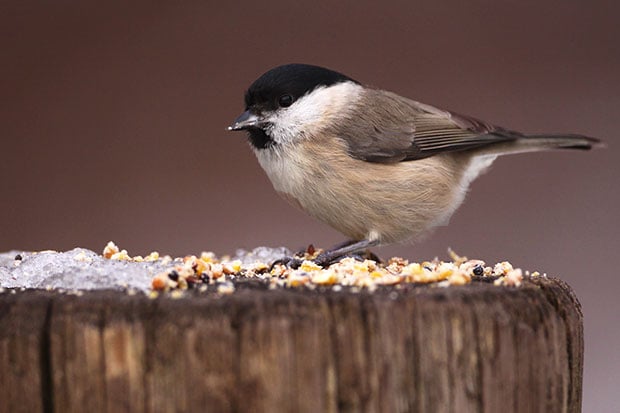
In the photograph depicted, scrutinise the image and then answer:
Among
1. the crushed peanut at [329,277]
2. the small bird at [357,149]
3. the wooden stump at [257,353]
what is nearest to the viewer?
the wooden stump at [257,353]

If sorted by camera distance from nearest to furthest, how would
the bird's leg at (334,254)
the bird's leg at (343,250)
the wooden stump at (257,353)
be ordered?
the wooden stump at (257,353)
the bird's leg at (334,254)
the bird's leg at (343,250)

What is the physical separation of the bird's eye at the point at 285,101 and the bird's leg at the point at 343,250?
0.48m

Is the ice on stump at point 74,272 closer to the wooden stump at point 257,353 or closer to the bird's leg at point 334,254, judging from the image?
the wooden stump at point 257,353

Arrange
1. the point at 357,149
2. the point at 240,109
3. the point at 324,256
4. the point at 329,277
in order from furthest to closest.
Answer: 1. the point at 240,109
2. the point at 357,149
3. the point at 324,256
4. the point at 329,277

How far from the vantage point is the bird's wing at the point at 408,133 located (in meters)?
2.36

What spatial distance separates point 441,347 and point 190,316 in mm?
399

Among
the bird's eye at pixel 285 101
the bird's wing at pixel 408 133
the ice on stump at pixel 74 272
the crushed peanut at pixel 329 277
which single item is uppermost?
the bird's eye at pixel 285 101

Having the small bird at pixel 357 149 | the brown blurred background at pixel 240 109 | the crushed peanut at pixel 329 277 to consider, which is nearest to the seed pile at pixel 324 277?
the crushed peanut at pixel 329 277

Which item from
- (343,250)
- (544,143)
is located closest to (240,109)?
(343,250)

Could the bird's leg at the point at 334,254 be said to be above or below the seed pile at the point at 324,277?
above

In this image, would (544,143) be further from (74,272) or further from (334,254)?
(74,272)

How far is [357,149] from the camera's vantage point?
2.34m

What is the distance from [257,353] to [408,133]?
1.44 metres

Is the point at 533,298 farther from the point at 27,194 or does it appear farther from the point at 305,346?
the point at 27,194
